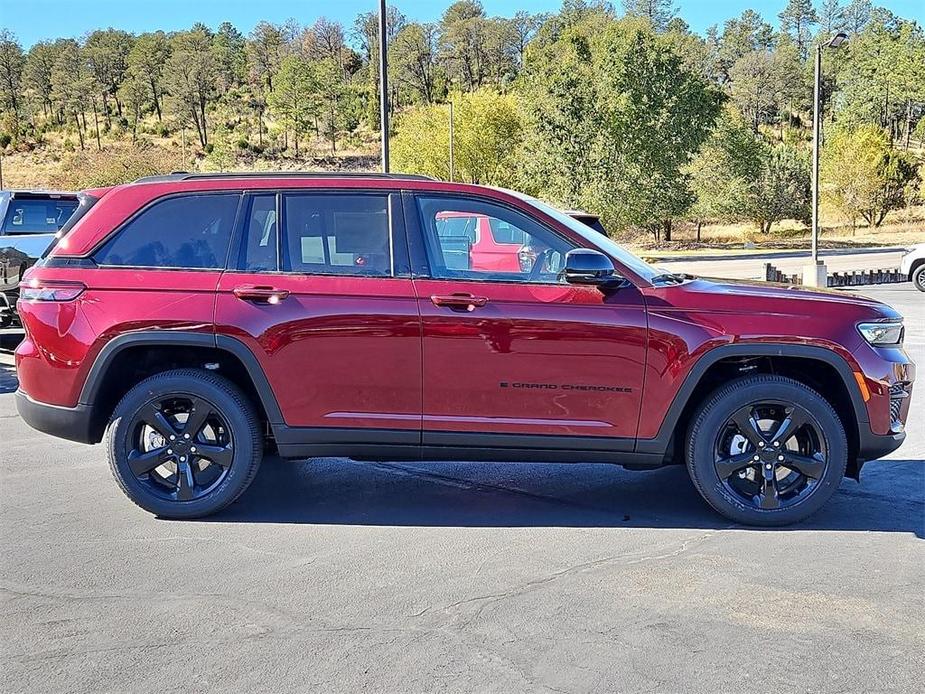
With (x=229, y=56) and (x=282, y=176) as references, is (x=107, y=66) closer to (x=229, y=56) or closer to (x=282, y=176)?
(x=229, y=56)

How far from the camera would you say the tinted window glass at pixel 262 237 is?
5129mm

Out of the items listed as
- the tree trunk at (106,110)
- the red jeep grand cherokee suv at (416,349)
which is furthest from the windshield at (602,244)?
the tree trunk at (106,110)

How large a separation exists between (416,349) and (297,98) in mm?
77295

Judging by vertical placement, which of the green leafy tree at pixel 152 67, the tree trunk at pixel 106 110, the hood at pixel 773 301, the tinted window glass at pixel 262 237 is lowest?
the hood at pixel 773 301

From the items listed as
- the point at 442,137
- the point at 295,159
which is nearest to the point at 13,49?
the point at 295,159

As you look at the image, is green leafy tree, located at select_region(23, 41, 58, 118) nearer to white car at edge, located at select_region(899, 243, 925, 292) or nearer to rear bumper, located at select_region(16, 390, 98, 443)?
white car at edge, located at select_region(899, 243, 925, 292)

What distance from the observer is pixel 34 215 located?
12242mm

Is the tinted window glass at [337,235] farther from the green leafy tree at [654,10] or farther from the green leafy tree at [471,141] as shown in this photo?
the green leafy tree at [654,10]

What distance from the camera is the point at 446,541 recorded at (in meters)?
4.88

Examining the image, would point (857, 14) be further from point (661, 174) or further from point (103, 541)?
point (103, 541)

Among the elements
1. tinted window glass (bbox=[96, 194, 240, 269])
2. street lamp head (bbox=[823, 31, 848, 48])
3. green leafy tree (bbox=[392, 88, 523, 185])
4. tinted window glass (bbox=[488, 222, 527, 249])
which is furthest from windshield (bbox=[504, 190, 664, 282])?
green leafy tree (bbox=[392, 88, 523, 185])

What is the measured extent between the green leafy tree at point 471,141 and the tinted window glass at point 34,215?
4387 centimetres

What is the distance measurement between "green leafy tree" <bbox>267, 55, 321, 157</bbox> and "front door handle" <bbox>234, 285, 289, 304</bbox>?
76.0 m

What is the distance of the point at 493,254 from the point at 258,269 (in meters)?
1.28
